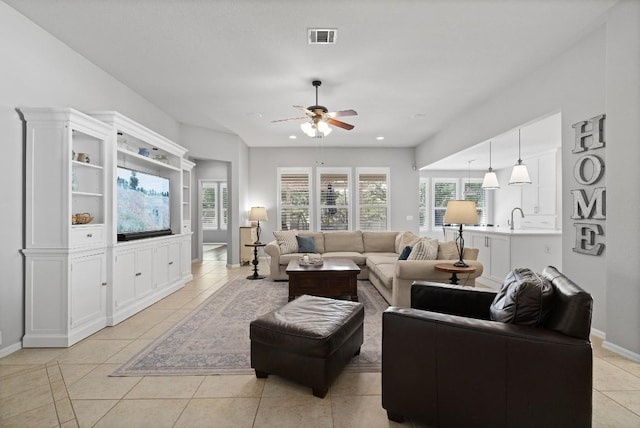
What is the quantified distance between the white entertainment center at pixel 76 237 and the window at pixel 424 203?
8159 mm

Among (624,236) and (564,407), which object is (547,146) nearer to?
(624,236)

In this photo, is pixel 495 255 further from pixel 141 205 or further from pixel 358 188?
pixel 141 205

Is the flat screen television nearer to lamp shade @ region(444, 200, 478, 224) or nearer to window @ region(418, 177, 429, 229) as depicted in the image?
lamp shade @ region(444, 200, 478, 224)

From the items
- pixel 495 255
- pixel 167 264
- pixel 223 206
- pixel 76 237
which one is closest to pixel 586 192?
pixel 495 255

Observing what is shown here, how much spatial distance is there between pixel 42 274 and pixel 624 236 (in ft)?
16.8

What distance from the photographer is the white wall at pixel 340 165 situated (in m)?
8.23

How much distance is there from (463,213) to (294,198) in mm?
5247

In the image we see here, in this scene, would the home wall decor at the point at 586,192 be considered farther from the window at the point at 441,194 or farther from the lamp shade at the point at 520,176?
the window at the point at 441,194

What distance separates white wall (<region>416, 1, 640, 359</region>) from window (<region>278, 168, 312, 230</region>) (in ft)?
A: 17.7

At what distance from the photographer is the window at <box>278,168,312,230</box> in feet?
27.1

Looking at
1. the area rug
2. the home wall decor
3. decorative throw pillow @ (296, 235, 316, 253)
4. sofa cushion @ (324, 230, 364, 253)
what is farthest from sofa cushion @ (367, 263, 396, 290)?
the home wall decor

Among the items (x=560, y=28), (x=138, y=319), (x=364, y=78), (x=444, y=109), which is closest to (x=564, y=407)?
(x=560, y=28)

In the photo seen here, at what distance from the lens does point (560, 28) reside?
2.95 m

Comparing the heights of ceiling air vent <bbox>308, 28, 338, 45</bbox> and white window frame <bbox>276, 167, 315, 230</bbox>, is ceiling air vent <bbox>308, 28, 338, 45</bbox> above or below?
above
